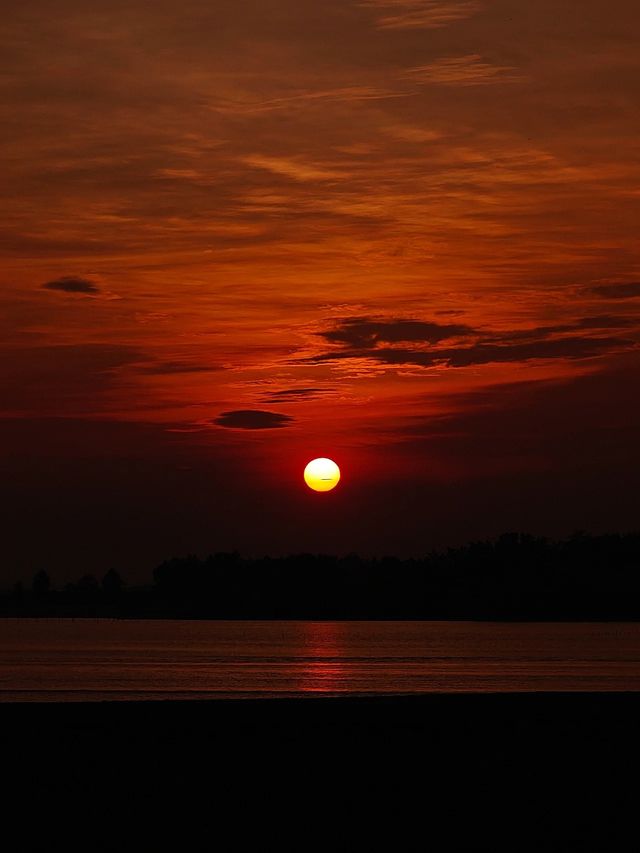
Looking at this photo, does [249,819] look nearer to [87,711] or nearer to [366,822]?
[366,822]

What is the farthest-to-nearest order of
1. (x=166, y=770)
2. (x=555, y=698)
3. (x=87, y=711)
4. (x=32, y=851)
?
(x=555, y=698), (x=87, y=711), (x=166, y=770), (x=32, y=851)

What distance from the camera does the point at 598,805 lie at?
14945 millimetres

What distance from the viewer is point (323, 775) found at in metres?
16.6

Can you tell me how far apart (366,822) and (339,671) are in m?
88.4

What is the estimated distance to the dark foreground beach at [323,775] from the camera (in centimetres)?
1341

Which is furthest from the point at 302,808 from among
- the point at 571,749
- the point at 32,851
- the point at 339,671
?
the point at 339,671

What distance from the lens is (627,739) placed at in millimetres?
19984

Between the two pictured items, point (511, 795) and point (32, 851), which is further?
point (511, 795)

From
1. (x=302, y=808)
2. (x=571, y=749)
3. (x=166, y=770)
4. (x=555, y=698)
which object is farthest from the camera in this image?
(x=555, y=698)

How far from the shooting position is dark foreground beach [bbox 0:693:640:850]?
13406 mm

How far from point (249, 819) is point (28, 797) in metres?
2.48

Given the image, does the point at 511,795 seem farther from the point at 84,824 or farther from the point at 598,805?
Result: the point at 84,824

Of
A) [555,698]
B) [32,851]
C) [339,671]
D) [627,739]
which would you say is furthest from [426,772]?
[339,671]

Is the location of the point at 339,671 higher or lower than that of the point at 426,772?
higher
